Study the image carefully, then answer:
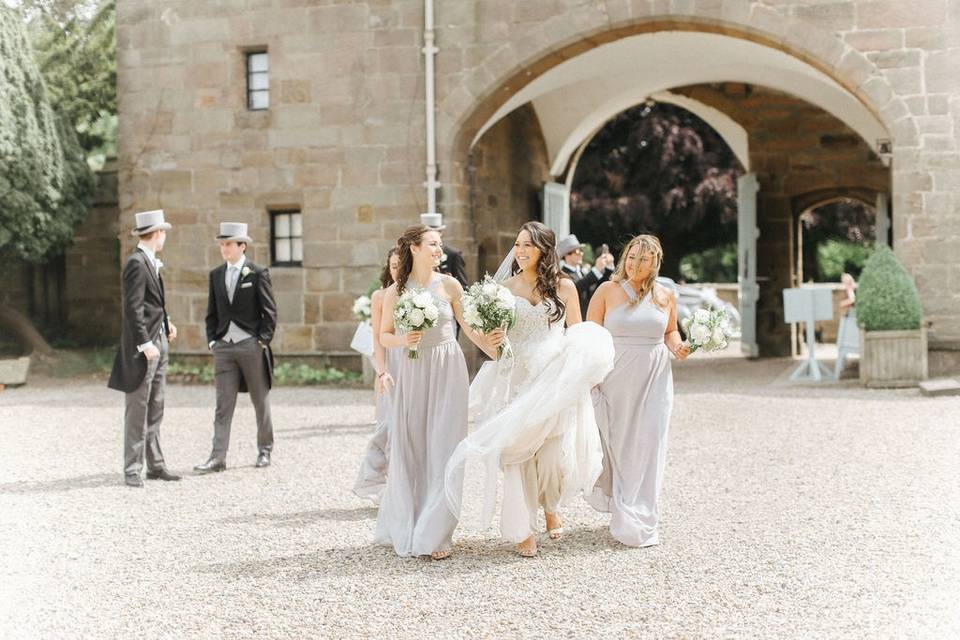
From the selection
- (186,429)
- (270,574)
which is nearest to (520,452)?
(270,574)

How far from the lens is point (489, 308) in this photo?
17.7 feet

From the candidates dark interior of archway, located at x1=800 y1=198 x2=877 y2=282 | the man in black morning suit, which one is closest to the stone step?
the man in black morning suit

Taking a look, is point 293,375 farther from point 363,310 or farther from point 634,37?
point 634,37

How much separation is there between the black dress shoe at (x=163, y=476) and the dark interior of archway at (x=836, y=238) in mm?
19892

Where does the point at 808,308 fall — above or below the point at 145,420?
above

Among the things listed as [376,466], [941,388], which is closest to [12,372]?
[376,466]

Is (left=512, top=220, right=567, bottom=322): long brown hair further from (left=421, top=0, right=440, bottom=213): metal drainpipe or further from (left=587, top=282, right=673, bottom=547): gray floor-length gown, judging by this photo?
(left=421, top=0, right=440, bottom=213): metal drainpipe

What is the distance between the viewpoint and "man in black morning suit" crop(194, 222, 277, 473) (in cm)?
814

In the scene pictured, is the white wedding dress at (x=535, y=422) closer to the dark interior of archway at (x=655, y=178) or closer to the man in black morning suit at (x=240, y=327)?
the man in black morning suit at (x=240, y=327)

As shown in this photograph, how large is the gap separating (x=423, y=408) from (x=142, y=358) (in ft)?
9.11

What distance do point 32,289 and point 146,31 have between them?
509cm

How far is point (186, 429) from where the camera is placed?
10.2 m

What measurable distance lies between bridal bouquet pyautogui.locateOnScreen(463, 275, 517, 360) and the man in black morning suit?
3015mm

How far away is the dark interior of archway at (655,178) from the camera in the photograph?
2478 centimetres
